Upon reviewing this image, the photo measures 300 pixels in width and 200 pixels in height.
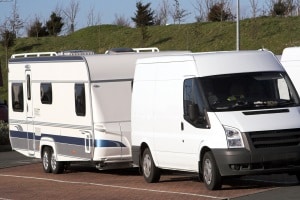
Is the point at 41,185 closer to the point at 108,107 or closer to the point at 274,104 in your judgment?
the point at 108,107

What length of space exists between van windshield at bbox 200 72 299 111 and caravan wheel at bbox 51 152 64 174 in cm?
653

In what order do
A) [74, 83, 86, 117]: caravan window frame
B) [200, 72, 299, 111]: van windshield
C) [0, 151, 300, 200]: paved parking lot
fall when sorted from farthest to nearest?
[74, 83, 86, 117]: caravan window frame, [200, 72, 299, 111]: van windshield, [0, 151, 300, 200]: paved parking lot

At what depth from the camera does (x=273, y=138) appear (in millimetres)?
14789

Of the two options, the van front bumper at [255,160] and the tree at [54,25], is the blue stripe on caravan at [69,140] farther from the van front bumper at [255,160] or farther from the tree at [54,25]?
the tree at [54,25]

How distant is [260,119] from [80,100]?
18.9ft

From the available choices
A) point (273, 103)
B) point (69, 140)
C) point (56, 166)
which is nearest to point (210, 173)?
point (273, 103)

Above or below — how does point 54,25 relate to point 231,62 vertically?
above

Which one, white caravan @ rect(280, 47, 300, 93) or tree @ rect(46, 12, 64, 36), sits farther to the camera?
tree @ rect(46, 12, 64, 36)

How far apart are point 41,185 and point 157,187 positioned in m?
3.07

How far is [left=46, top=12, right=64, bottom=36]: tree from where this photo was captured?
2763 inches

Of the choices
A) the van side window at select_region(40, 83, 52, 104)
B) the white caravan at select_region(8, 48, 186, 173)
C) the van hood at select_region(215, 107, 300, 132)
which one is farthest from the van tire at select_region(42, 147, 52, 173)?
the van hood at select_region(215, 107, 300, 132)

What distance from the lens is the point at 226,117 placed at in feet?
49.0

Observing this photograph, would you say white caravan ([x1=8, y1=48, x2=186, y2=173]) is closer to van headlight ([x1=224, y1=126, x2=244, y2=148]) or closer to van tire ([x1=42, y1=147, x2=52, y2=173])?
van tire ([x1=42, y1=147, x2=52, y2=173])

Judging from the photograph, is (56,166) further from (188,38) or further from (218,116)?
(188,38)
